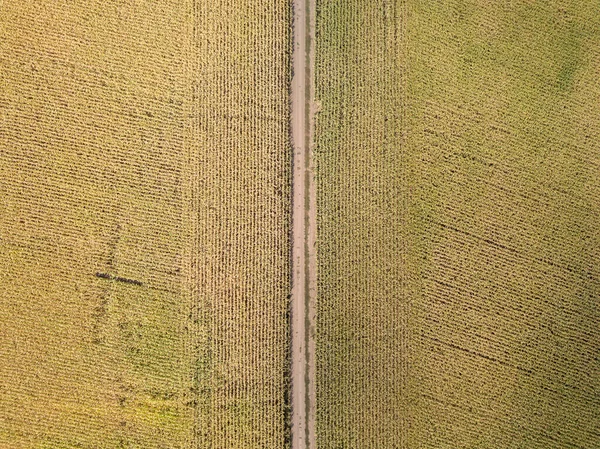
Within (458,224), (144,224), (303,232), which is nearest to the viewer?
(144,224)

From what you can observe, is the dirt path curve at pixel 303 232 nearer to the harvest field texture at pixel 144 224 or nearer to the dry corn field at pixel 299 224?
the dry corn field at pixel 299 224

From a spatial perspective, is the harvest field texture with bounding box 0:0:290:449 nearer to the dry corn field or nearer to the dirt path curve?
the dry corn field

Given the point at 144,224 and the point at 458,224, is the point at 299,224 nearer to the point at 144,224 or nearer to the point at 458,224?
the point at 144,224

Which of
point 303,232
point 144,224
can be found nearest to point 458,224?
point 303,232

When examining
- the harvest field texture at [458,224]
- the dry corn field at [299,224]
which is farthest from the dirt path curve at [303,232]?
the harvest field texture at [458,224]

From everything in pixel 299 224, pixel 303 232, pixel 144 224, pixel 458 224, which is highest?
pixel 458 224

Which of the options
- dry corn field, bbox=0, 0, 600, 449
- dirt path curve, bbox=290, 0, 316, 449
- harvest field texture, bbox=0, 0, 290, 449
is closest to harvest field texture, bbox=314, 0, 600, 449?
dry corn field, bbox=0, 0, 600, 449
